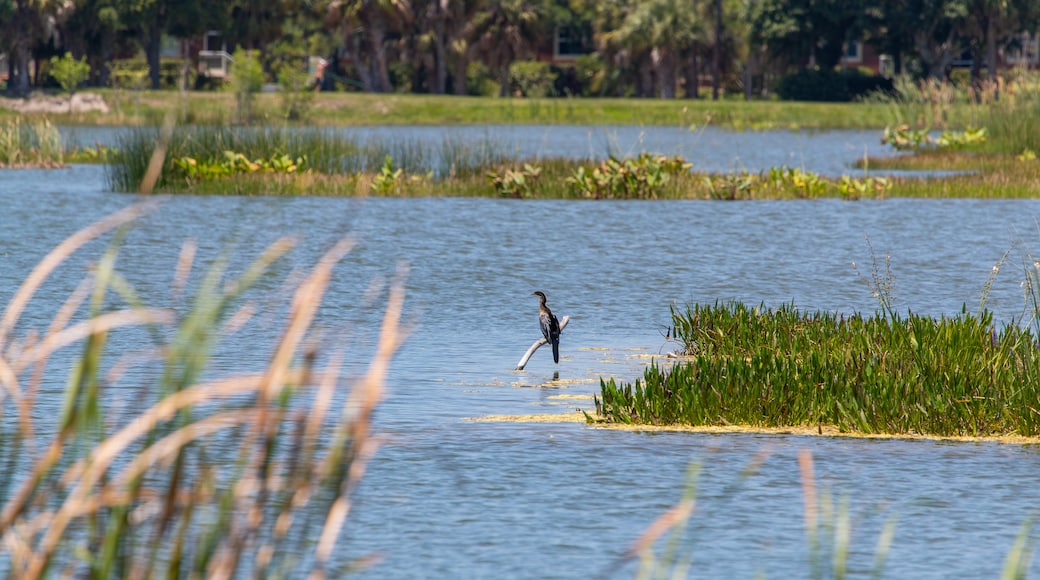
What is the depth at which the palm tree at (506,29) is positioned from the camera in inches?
3529

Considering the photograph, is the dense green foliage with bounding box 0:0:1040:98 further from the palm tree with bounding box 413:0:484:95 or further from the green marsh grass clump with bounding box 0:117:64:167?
the green marsh grass clump with bounding box 0:117:64:167

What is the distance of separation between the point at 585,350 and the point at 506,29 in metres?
75.9

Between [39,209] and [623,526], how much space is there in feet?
84.7

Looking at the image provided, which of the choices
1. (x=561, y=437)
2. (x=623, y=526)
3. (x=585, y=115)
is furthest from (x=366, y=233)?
(x=585, y=115)

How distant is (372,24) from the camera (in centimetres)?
8962

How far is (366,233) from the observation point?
28750 millimetres

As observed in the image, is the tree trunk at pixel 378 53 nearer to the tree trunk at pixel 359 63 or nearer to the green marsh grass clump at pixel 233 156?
the tree trunk at pixel 359 63

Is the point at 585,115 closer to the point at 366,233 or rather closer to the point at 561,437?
the point at 366,233

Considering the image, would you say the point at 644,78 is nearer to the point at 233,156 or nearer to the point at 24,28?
the point at 24,28

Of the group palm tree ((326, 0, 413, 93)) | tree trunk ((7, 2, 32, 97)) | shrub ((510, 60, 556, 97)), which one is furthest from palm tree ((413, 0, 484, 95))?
tree trunk ((7, 2, 32, 97))

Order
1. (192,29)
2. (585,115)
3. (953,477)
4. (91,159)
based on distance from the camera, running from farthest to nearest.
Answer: (192,29) < (585,115) < (91,159) < (953,477)

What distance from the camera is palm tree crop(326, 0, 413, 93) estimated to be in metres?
88.4

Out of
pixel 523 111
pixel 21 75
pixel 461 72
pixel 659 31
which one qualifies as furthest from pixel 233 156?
pixel 461 72

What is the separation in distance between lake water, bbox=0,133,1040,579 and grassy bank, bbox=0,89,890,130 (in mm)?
41545
